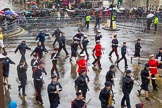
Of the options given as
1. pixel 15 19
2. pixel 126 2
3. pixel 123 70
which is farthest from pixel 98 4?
pixel 123 70

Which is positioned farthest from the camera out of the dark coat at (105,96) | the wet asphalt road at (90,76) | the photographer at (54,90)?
the wet asphalt road at (90,76)

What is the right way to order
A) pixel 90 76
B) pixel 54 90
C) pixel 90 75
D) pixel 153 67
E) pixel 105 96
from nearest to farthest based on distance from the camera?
pixel 105 96
pixel 54 90
pixel 153 67
pixel 90 76
pixel 90 75

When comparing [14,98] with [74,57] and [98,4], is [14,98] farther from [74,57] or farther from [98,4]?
[98,4]

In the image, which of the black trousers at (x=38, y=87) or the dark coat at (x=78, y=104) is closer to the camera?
the dark coat at (x=78, y=104)

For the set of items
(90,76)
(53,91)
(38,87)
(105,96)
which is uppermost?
(53,91)

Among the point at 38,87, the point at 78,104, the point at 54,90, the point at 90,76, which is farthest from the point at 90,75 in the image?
the point at 78,104

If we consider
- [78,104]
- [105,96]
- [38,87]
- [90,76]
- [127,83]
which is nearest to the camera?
[78,104]

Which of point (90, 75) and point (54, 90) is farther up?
point (54, 90)

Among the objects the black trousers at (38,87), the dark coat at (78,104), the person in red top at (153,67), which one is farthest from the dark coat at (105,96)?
the person in red top at (153,67)

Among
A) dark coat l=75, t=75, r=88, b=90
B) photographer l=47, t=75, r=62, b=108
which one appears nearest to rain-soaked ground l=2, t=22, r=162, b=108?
dark coat l=75, t=75, r=88, b=90

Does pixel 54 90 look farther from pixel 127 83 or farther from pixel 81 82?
pixel 127 83

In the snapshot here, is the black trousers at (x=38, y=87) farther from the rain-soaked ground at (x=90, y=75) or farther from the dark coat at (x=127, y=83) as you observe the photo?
the dark coat at (x=127, y=83)

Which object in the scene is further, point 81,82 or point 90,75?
point 90,75

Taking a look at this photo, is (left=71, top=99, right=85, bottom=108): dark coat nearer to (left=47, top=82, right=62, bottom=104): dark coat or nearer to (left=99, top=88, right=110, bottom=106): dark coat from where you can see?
(left=99, top=88, right=110, bottom=106): dark coat
